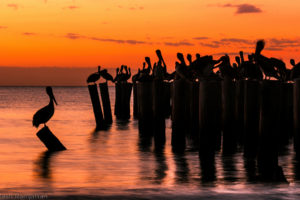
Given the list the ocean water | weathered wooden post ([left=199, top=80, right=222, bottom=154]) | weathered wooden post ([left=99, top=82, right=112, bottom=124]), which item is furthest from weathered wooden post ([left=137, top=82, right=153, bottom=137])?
weathered wooden post ([left=99, top=82, right=112, bottom=124])

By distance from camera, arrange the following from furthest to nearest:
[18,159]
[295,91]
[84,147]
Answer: [84,147] < [18,159] < [295,91]

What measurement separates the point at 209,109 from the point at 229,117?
2274mm

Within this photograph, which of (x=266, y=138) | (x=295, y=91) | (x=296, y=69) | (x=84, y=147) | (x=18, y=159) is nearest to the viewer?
(x=266, y=138)

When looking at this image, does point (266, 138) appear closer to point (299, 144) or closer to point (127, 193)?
point (299, 144)

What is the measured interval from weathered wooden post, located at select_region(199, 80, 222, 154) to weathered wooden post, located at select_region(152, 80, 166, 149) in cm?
330

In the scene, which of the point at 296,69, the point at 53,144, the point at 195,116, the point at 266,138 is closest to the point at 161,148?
the point at 195,116

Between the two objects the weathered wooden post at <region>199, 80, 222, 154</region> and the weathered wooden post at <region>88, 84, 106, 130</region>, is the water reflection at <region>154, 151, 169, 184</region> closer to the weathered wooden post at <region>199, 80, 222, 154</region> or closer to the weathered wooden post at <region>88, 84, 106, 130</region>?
the weathered wooden post at <region>199, 80, 222, 154</region>

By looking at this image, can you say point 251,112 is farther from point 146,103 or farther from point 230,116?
point 146,103

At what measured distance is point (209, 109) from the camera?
12.0 meters

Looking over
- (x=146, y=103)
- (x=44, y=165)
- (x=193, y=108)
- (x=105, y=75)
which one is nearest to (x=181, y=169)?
(x=44, y=165)

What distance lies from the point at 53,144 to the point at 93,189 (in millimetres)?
5088

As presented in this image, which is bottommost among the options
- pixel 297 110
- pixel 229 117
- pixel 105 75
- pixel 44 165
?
pixel 44 165

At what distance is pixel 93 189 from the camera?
32.7ft

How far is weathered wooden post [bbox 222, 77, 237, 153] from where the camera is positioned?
13.9 metres
